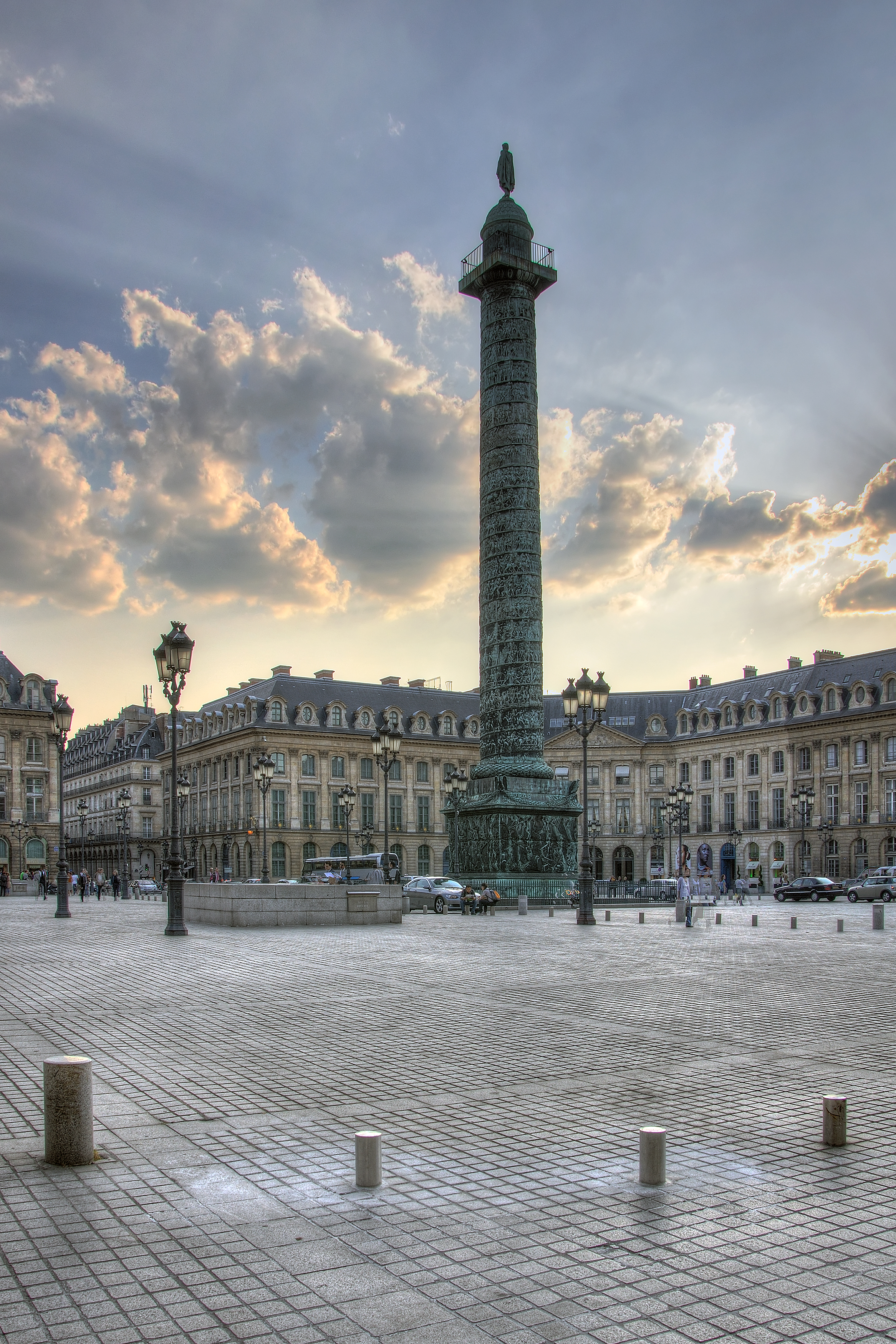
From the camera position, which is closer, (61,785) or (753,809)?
(61,785)

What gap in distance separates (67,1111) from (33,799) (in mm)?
77867

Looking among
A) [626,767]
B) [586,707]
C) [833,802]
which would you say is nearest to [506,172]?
Answer: [586,707]

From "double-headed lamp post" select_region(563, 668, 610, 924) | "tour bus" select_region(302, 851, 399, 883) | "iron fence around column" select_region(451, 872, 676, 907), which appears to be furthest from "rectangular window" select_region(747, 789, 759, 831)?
"double-headed lamp post" select_region(563, 668, 610, 924)

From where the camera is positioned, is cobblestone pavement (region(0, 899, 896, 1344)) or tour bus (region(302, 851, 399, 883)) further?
tour bus (region(302, 851, 399, 883))

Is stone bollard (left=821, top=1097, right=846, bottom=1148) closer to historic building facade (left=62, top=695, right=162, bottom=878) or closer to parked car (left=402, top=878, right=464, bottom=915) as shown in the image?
parked car (left=402, top=878, right=464, bottom=915)

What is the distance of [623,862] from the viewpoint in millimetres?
97250

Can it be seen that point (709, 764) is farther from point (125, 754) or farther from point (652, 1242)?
point (652, 1242)

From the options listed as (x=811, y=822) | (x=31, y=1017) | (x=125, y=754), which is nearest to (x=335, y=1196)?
(x=31, y=1017)

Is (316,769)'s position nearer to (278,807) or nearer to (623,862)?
(278,807)

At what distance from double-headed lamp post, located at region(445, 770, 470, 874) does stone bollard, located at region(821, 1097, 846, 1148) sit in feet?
114

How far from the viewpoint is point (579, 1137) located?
7.04m

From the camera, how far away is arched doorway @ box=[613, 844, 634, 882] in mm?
96438

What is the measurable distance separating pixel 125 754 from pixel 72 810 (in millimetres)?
21585

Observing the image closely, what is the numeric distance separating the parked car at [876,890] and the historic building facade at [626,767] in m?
22.3
